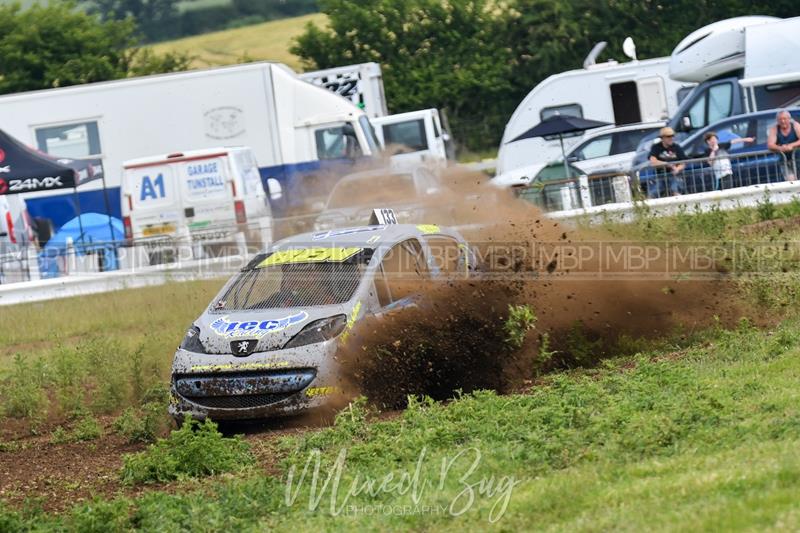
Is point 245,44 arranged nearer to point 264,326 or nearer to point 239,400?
point 264,326

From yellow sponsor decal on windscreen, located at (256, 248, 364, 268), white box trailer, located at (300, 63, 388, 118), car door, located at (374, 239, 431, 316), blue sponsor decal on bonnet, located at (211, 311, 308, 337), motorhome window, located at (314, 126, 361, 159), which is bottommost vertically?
blue sponsor decal on bonnet, located at (211, 311, 308, 337)

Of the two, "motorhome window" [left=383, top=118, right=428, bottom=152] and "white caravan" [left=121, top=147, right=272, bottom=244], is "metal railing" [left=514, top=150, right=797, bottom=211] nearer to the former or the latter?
"white caravan" [left=121, top=147, right=272, bottom=244]

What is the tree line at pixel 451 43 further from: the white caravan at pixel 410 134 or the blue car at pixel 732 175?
the blue car at pixel 732 175

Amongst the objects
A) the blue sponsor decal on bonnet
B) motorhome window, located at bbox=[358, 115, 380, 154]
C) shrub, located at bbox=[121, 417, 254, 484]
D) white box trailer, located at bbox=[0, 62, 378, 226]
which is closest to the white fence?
the blue sponsor decal on bonnet

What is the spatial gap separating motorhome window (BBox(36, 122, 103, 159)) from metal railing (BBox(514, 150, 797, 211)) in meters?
13.9

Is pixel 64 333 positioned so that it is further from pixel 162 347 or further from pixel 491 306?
pixel 491 306

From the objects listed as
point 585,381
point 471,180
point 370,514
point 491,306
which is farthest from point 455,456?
point 471,180

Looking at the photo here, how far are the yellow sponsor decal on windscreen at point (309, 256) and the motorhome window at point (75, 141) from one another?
17843 millimetres

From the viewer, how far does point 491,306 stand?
11.0 m

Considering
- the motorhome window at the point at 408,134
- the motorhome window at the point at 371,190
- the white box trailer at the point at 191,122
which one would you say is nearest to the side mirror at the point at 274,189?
the white box trailer at the point at 191,122

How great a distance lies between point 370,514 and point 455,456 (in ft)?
3.45

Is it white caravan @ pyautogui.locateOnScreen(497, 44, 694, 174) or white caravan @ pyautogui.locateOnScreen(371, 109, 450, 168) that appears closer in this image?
white caravan @ pyautogui.locateOnScreen(497, 44, 694, 174)

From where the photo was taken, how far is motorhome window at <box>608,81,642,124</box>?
29.9 meters

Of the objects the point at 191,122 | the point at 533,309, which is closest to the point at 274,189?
the point at 191,122
